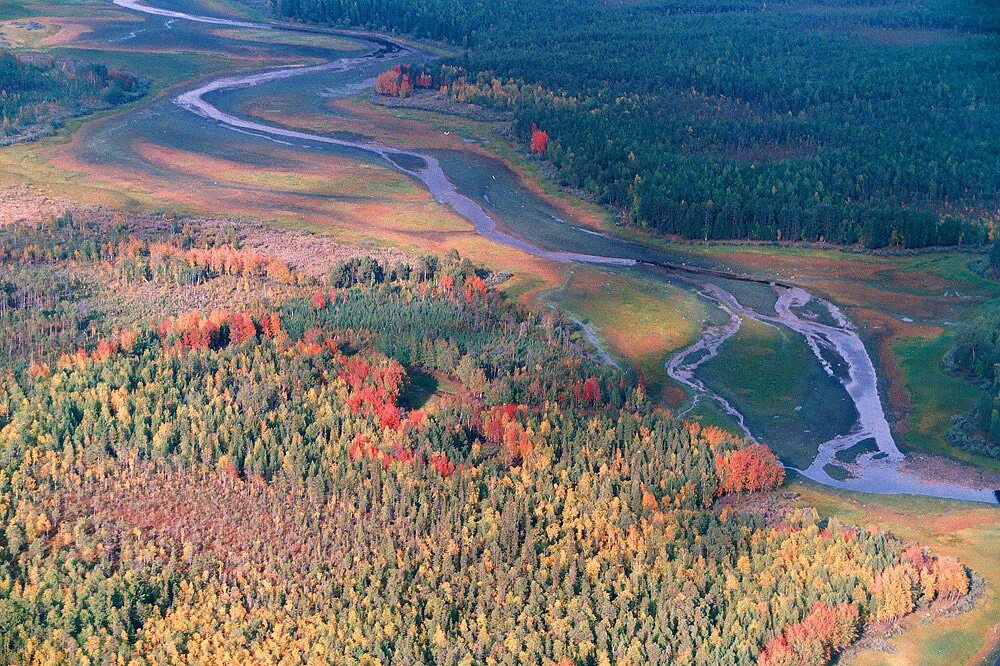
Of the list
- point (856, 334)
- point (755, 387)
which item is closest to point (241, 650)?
point (755, 387)

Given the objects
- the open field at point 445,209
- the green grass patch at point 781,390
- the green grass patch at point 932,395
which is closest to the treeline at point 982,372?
the green grass patch at point 932,395

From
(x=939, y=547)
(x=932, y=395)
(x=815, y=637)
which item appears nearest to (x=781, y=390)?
(x=932, y=395)

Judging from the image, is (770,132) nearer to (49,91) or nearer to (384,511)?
(49,91)

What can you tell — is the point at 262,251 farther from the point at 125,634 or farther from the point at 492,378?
the point at 125,634

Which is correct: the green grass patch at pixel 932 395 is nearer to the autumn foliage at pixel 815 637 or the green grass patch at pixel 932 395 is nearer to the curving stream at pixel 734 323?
the curving stream at pixel 734 323

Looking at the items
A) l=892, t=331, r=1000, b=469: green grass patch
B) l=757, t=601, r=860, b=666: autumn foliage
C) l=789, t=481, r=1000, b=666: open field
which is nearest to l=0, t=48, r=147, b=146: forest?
l=892, t=331, r=1000, b=469: green grass patch

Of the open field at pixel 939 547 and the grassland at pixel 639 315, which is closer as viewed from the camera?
the open field at pixel 939 547
